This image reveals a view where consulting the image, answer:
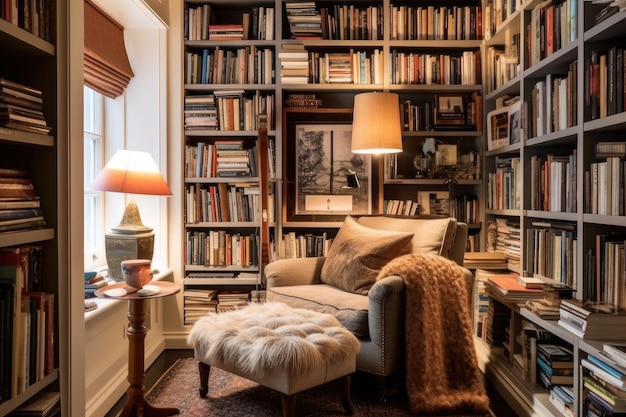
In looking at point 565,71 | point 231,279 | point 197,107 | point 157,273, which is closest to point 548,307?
point 565,71

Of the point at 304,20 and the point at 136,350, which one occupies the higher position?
the point at 304,20

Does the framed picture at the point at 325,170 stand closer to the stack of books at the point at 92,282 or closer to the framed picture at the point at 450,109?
the framed picture at the point at 450,109

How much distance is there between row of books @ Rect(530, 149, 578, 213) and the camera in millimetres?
2354

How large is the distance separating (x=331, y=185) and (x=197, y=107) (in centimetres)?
115

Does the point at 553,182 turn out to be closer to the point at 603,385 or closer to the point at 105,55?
the point at 603,385

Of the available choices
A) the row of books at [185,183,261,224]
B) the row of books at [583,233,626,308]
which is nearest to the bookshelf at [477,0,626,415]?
the row of books at [583,233,626,308]

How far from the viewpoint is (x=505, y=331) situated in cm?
288

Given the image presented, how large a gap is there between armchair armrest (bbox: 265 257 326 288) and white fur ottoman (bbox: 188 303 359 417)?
1.80 ft

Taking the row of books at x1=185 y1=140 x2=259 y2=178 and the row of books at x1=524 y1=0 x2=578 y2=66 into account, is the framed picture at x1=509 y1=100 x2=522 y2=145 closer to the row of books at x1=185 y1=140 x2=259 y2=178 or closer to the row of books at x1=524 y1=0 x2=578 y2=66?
the row of books at x1=524 y1=0 x2=578 y2=66

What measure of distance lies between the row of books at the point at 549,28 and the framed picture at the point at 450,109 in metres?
0.84

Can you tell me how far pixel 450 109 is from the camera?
368cm

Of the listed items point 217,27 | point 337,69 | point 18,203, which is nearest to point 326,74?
point 337,69

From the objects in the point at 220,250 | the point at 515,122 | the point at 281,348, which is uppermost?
the point at 515,122

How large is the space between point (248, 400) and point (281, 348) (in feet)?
2.31
